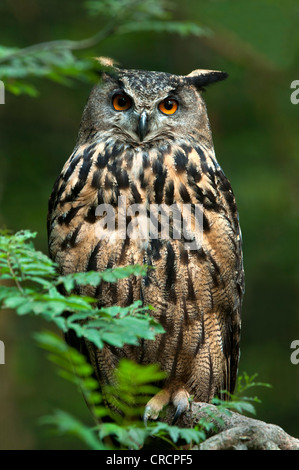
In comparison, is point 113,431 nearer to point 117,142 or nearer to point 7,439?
point 117,142

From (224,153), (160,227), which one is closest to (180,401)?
(160,227)

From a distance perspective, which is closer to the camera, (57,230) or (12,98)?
(57,230)

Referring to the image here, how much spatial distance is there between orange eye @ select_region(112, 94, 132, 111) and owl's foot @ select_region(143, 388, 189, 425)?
4.23 ft

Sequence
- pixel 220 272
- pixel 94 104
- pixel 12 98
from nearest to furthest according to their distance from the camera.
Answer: pixel 220 272 → pixel 94 104 → pixel 12 98

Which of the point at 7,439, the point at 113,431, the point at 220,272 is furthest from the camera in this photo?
the point at 7,439

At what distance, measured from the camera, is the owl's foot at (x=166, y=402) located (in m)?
2.91

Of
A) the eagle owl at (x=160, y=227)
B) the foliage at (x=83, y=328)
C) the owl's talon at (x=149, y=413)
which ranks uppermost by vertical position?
the eagle owl at (x=160, y=227)

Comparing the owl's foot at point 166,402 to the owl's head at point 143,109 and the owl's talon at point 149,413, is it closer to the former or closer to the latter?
the owl's talon at point 149,413

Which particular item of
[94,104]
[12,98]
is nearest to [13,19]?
[12,98]

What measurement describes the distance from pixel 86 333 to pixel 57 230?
1666 mm

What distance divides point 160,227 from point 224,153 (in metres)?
3.15

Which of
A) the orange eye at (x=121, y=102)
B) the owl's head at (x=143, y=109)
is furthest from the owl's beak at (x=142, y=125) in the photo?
the orange eye at (x=121, y=102)

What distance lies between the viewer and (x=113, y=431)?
1.32 metres

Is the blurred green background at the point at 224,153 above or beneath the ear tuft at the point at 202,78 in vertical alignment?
above
